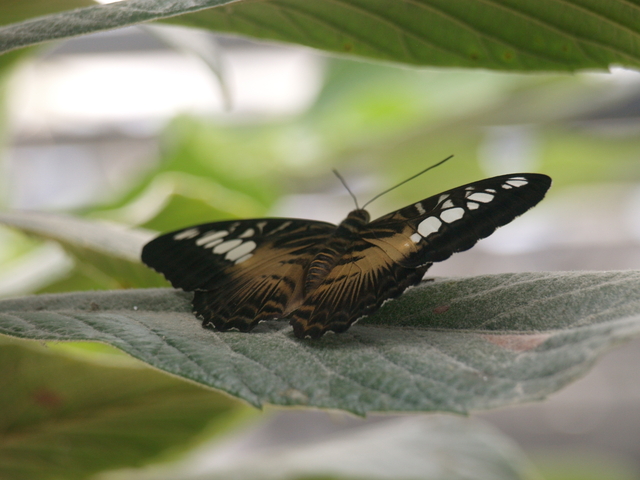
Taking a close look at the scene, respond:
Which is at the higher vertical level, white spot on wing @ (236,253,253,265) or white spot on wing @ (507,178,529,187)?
white spot on wing @ (507,178,529,187)

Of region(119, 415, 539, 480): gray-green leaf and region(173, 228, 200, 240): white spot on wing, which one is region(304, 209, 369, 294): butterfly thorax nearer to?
region(173, 228, 200, 240): white spot on wing

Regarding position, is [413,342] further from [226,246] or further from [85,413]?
Result: [85,413]

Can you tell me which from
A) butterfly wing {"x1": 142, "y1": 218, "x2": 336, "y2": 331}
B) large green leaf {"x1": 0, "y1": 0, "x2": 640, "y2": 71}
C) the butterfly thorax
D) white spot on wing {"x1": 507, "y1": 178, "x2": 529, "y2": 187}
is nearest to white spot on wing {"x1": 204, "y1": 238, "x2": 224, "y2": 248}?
butterfly wing {"x1": 142, "y1": 218, "x2": 336, "y2": 331}

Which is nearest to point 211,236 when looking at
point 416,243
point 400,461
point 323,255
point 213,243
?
point 213,243

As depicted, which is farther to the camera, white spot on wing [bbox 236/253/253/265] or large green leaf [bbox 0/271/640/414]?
white spot on wing [bbox 236/253/253/265]

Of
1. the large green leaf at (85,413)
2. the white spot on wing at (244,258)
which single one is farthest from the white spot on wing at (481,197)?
the large green leaf at (85,413)

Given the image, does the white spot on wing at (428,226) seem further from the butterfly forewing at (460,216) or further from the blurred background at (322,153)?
the blurred background at (322,153)

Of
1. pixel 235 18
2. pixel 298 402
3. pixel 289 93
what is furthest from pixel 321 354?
pixel 289 93
